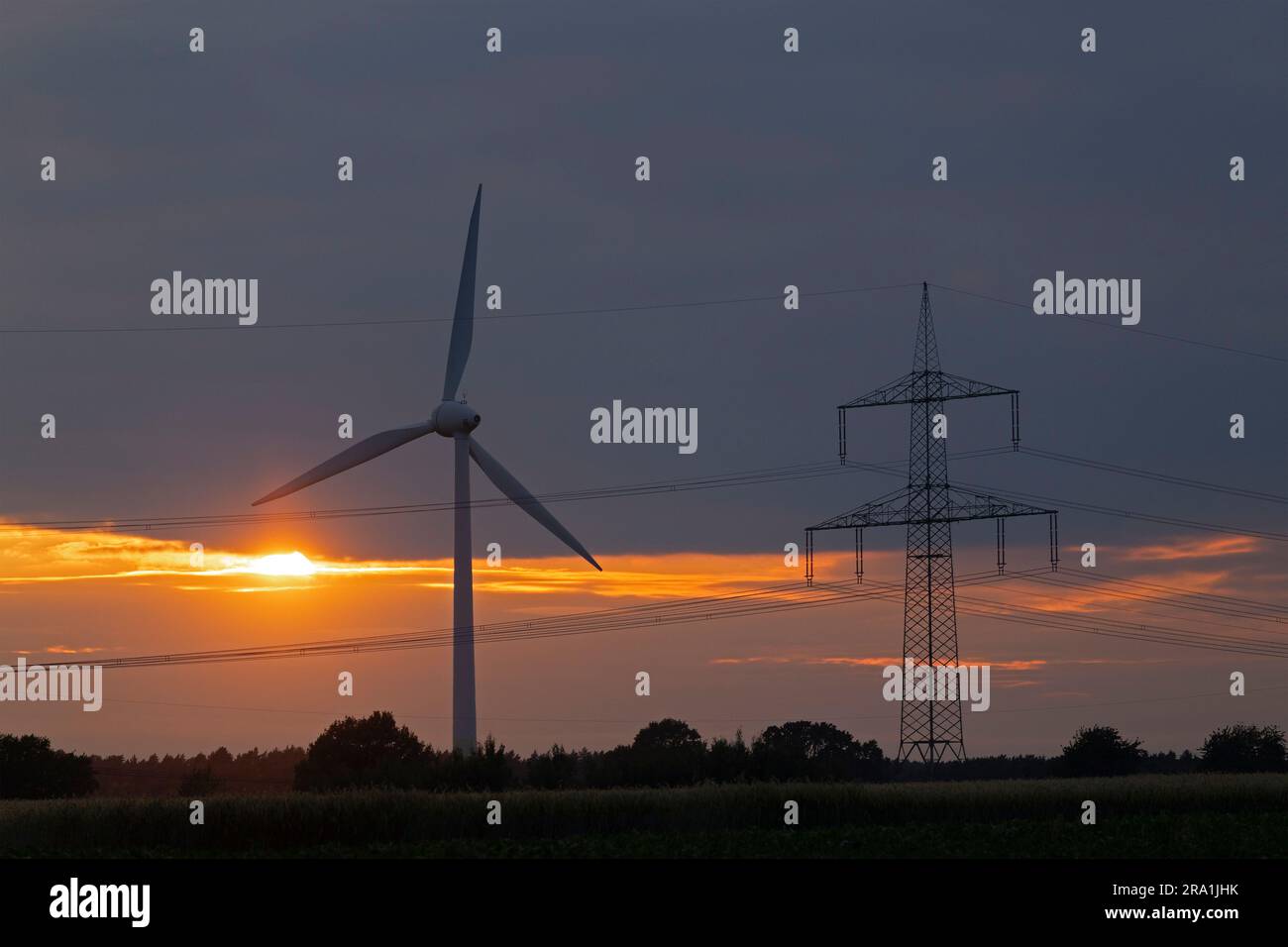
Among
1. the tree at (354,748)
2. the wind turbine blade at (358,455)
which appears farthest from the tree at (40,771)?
the wind turbine blade at (358,455)

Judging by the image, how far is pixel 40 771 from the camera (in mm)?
153625

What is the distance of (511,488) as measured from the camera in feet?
364

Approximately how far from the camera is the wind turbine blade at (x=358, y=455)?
110438mm

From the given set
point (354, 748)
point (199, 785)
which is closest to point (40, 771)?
point (354, 748)

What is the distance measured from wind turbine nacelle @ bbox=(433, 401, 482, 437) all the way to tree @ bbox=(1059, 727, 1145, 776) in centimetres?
8298

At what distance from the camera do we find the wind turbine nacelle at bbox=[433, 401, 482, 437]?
112 m

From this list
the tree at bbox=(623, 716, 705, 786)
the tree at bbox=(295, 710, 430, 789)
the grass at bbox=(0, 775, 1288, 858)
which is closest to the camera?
the grass at bbox=(0, 775, 1288, 858)

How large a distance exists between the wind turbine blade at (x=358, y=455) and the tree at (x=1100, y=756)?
84.0 metres

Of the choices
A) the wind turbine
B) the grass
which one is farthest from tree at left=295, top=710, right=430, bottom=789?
the grass

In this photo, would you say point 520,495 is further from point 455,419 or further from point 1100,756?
point 1100,756

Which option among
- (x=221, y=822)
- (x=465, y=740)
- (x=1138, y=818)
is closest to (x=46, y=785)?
(x=465, y=740)

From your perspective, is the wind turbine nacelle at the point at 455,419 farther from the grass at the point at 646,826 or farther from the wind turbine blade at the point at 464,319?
the grass at the point at 646,826

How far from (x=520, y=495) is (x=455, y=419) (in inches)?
275

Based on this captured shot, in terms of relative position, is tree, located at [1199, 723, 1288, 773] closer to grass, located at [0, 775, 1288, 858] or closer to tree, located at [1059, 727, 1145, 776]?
tree, located at [1059, 727, 1145, 776]
